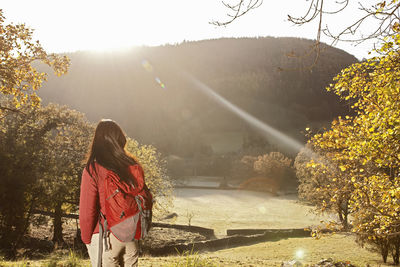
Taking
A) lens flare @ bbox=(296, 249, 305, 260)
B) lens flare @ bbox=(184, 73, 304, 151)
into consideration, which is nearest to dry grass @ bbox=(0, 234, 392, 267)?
lens flare @ bbox=(296, 249, 305, 260)

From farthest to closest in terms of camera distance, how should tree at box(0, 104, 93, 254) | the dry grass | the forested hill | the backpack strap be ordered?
the forested hill, the dry grass, tree at box(0, 104, 93, 254), the backpack strap

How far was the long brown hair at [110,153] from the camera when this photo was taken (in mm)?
3947

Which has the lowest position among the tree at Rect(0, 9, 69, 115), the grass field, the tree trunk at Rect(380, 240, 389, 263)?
the grass field

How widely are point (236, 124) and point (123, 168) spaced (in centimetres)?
16146

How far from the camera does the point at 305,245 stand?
26.6 metres

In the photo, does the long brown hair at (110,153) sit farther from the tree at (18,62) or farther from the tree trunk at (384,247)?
the tree trunk at (384,247)

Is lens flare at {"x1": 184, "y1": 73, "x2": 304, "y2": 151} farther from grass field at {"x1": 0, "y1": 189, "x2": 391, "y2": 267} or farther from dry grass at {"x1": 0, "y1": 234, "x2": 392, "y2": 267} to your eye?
dry grass at {"x1": 0, "y1": 234, "x2": 392, "y2": 267}

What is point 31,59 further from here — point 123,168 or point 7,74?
point 123,168

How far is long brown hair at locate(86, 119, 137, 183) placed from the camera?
3.95 metres

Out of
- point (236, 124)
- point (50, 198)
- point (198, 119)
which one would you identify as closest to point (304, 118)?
point (236, 124)

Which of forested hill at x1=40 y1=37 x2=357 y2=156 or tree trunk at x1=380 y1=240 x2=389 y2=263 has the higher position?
forested hill at x1=40 y1=37 x2=357 y2=156

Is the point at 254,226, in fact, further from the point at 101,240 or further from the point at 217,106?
the point at 217,106

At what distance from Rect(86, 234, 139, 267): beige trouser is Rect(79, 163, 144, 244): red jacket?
0.11 metres

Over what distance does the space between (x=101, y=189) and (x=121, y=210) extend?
1.18 ft
